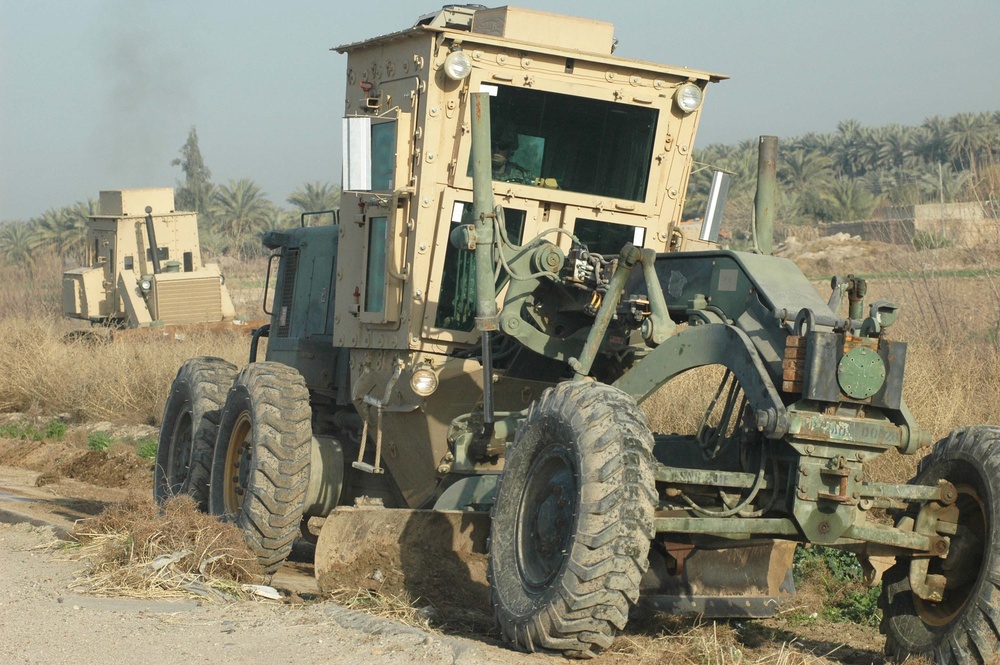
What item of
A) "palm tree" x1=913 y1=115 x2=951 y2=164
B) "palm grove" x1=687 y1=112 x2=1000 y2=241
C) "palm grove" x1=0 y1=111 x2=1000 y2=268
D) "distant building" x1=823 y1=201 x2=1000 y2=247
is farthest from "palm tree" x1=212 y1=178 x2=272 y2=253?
"distant building" x1=823 y1=201 x2=1000 y2=247

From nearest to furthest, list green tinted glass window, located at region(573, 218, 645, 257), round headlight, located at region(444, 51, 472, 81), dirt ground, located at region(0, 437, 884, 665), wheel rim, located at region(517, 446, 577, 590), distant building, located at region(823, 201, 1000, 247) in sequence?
dirt ground, located at region(0, 437, 884, 665) → wheel rim, located at region(517, 446, 577, 590) → round headlight, located at region(444, 51, 472, 81) → green tinted glass window, located at region(573, 218, 645, 257) → distant building, located at region(823, 201, 1000, 247)

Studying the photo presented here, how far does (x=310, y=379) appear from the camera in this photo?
10727 millimetres

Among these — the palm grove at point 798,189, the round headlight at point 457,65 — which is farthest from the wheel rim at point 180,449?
the palm grove at point 798,189

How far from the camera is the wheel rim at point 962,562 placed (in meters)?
6.53

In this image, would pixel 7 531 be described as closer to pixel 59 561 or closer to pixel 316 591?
pixel 59 561

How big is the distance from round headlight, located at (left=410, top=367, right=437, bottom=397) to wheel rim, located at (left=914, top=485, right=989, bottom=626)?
3404mm

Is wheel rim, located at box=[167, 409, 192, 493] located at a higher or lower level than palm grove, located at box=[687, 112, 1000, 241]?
lower

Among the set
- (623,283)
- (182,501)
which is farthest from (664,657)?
(182,501)

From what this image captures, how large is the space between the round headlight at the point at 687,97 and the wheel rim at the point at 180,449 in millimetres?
4615

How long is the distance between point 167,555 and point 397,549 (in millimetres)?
1463

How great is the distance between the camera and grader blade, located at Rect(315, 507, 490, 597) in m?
7.66

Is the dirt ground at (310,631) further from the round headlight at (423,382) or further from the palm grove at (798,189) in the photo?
the palm grove at (798,189)

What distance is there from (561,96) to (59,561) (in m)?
4.48

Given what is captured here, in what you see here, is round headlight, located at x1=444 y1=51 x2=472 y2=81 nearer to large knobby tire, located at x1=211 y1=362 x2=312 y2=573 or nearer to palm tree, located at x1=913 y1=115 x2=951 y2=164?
large knobby tire, located at x1=211 y1=362 x2=312 y2=573
